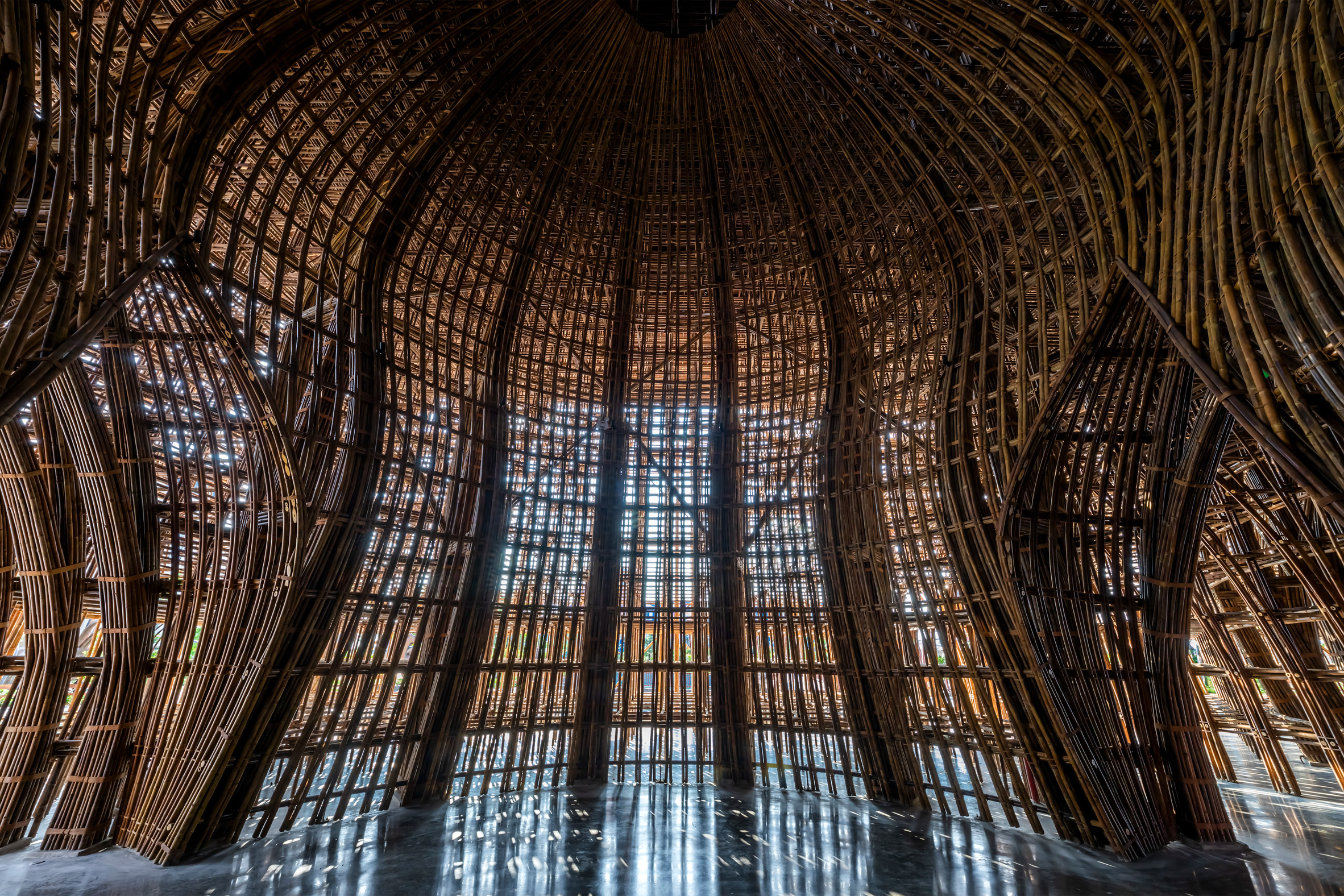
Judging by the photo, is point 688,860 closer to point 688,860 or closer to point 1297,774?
point 688,860

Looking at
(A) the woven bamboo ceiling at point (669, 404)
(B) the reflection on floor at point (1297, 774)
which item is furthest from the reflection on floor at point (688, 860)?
(B) the reflection on floor at point (1297, 774)

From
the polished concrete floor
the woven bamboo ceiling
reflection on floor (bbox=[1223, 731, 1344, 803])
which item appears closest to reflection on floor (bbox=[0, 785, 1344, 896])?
the polished concrete floor

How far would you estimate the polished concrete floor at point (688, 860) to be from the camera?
880 centimetres

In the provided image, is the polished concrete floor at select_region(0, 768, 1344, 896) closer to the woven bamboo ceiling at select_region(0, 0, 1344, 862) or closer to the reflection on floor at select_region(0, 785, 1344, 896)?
the reflection on floor at select_region(0, 785, 1344, 896)

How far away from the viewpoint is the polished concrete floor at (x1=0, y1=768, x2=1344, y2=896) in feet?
28.9

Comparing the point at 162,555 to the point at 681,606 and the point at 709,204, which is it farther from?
the point at 709,204

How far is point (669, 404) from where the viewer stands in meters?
16.8

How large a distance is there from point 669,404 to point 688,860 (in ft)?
31.8

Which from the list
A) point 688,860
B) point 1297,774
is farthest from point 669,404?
point 1297,774

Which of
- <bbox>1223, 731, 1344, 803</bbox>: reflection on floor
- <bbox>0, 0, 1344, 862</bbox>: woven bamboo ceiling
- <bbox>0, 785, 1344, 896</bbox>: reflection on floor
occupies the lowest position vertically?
<bbox>0, 785, 1344, 896</bbox>: reflection on floor

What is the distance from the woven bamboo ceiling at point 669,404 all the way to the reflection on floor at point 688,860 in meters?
0.70

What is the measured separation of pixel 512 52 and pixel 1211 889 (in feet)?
52.8

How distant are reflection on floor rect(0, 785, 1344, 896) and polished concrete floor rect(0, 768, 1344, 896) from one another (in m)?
0.03

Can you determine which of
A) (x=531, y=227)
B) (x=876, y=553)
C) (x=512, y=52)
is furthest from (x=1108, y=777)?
(x=512, y=52)
